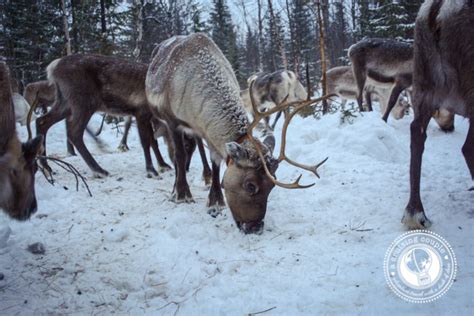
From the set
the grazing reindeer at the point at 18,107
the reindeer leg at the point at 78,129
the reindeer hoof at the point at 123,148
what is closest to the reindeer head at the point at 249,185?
the grazing reindeer at the point at 18,107

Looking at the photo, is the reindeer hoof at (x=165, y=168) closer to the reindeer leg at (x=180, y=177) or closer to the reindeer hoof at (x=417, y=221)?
the reindeer leg at (x=180, y=177)

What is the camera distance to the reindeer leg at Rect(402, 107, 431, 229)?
2799mm

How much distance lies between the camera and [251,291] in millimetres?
2293

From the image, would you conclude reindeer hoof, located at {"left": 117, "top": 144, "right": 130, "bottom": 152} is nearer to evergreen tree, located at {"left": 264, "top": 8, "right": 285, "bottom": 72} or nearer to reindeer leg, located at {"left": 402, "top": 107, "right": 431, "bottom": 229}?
reindeer leg, located at {"left": 402, "top": 107, "right": 431, "bottom": 229}

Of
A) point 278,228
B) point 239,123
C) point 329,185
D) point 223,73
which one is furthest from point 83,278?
point 329,185

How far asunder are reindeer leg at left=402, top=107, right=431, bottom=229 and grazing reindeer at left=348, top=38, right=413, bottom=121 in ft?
16.7

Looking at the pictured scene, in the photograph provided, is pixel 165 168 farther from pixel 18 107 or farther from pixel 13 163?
pixel 13 163

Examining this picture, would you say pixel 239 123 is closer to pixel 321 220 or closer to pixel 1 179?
pixel 321 220

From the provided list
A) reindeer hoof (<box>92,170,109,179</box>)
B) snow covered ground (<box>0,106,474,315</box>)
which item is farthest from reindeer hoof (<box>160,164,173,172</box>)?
snow covered ground (<box>0,106,474,315</box>)

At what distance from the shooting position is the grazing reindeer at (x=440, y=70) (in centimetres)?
248

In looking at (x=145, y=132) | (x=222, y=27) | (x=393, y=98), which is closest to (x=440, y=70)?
(x=145, y=132)

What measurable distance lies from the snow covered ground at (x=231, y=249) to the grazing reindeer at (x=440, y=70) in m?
0.46

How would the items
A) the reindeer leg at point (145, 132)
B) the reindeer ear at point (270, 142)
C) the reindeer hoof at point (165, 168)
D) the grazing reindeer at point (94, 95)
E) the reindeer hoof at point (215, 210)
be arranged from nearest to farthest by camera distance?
the reindeer ear at point (270, 142) → the reindeer hoof at point (215, 210) → the grazing reindeer at point (94, 95) → the reindeer leg at point (145, 132) → the reindeer hoof at point (165, 168)

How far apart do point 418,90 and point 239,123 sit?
160 centimetres
